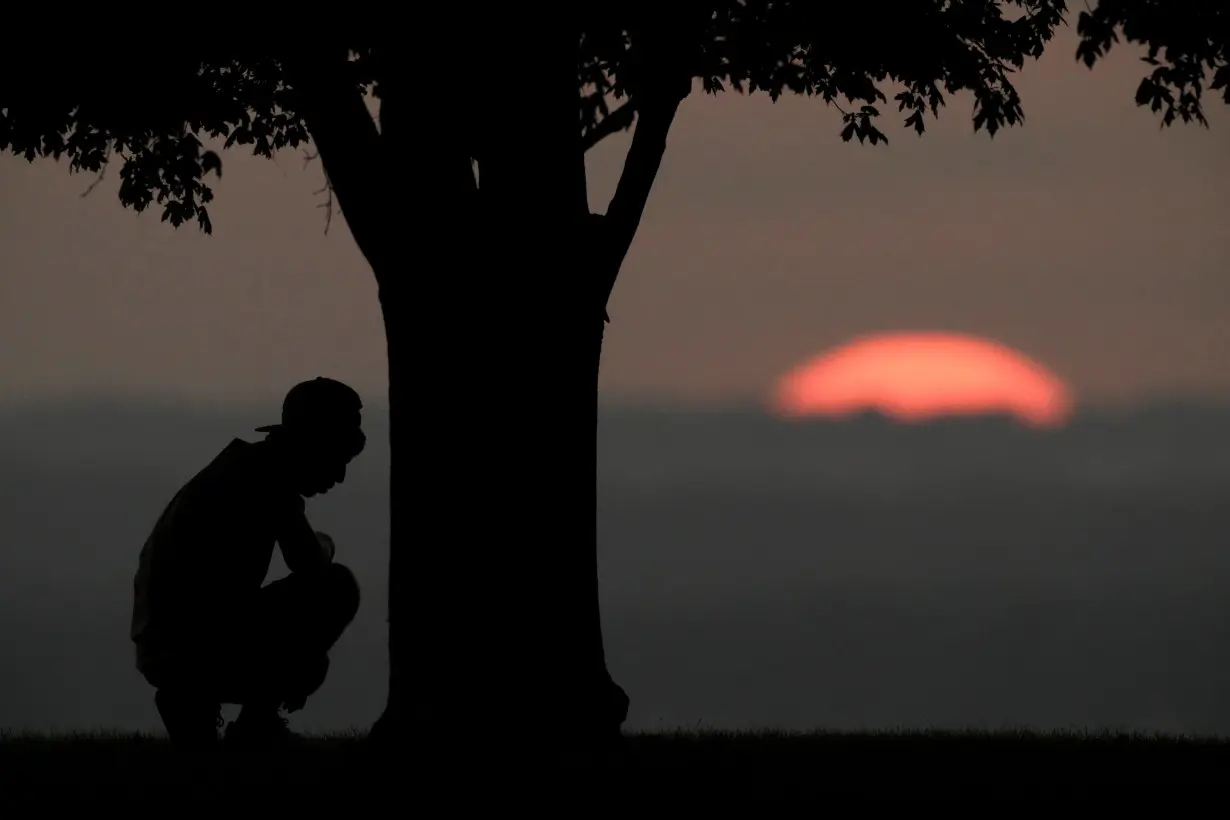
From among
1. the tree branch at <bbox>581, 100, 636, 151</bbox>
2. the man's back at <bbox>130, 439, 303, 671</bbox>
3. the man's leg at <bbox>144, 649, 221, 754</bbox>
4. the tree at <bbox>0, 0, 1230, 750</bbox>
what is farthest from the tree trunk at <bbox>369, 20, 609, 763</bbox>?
the tree branch at <bbox>581, 100, 636, 151</bbox>

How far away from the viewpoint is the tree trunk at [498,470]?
8516mm

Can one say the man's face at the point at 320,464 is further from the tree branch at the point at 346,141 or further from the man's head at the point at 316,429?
the tree branch at the point at 346,141

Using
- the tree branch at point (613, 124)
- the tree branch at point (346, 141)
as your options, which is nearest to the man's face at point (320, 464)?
the tree branch at point (346, 141)

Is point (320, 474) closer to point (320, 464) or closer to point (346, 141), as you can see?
point (320, 464)

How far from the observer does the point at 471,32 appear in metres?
9.04

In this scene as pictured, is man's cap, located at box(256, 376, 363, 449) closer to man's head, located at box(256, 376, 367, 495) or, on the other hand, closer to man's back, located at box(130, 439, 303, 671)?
man's head, located at box(256, 376, 367, 495)

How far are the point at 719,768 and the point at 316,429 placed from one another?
117 inches

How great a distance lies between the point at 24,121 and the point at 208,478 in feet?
16.6

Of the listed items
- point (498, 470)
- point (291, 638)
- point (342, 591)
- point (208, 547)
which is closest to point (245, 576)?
point (208, 547)

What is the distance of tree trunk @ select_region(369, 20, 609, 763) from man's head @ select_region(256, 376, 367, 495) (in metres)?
0.33

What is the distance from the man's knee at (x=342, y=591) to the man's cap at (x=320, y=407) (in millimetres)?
919

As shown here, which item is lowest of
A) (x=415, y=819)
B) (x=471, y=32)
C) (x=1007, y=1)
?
(x=415, y=819)

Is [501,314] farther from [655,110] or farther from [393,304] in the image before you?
[655,110]

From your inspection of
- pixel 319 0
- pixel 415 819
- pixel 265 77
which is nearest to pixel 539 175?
pixel 319 0
